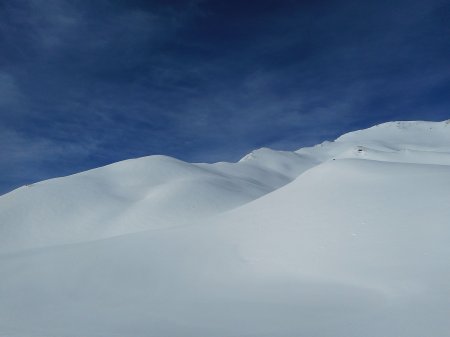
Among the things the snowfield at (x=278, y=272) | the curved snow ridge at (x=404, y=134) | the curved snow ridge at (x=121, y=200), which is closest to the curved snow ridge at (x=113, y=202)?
the curved snow ridge at (x=121, y=200)

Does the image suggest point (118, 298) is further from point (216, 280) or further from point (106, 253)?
point (106, 253)

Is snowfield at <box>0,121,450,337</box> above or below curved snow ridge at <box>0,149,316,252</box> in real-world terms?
below

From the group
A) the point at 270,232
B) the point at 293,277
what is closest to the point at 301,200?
the point at 270,232

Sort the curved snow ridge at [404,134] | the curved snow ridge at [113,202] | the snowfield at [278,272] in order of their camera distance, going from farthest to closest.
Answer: the curved snow ridge at [404,134] → the curved snow ridge at [113,202] → the snowfield at [278,272]

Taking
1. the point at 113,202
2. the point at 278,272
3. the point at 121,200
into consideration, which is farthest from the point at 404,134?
the point at 278,272

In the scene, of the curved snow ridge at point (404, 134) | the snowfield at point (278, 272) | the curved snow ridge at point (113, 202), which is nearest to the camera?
the snowfield at point (278, 272)

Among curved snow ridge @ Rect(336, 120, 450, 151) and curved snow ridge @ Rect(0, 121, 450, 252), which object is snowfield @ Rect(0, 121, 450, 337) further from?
curved snow ridge @ Rect(336, 120, 450, 151)

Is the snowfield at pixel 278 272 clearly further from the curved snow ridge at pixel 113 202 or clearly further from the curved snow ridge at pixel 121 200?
the curved snow ridge at pixel 113 202

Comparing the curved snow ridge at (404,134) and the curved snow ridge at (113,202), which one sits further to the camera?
the curved snow ridge at (404,134)

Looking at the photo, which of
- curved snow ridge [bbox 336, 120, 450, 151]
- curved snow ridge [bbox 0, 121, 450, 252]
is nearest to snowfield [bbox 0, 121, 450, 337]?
curved snow ridge [bbox 0, 121, 450, 252]

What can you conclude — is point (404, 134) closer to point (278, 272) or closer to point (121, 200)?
point (121, 200)

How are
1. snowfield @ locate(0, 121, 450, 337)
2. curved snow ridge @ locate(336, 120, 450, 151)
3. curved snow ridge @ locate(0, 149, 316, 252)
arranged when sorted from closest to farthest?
snowfield @ locate(0, 121, 450, 337) < curved snow ridge @ locate(0, 149, 316, 252) < curved snow ridge @ locate(336, 120, 450, 151)

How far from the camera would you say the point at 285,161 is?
73.4 meters

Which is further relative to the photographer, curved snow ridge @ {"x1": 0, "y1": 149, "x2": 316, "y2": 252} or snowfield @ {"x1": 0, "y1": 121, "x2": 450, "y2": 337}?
curved snow ridge @ {"x1": 0, "y1": 149, "x2": 316, "y2": 252}
